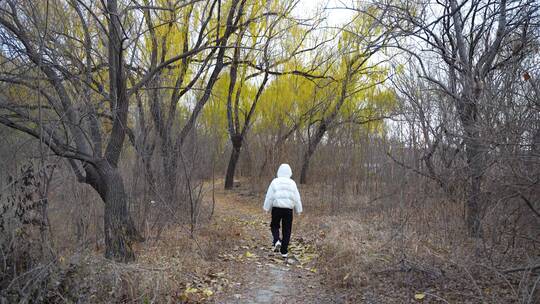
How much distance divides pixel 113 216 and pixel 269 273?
7.85 feet

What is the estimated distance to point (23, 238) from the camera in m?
4.37

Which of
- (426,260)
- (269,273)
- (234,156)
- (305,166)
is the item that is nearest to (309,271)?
(269,273)

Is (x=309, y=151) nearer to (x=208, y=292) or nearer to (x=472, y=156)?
(x=472, y=156)

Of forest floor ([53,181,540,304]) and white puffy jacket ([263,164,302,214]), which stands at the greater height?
white puffy jacket ([263,164,302,214])

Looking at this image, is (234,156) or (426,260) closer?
(426,260)

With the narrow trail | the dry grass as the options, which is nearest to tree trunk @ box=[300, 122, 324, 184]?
the narrow trail

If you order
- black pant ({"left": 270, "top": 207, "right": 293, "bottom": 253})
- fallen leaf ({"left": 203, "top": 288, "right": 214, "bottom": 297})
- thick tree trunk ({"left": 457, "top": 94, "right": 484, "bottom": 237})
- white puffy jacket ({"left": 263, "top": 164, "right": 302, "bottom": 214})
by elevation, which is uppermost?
thick tree trunk ({"left": 457, "top": 94, "right": 484, "bottom": 237})

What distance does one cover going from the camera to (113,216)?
5723 mm

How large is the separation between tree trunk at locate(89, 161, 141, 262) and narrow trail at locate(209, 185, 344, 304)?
1.49m

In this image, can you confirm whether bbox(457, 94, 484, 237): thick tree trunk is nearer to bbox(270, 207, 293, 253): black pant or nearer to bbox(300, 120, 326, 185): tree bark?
bbox(270, 207, 293, 253): black pant

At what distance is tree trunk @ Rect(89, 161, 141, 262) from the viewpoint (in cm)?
564

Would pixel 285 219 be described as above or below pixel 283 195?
below

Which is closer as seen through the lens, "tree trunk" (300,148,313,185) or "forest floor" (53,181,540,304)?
"forest floor" (53,181,540,304)

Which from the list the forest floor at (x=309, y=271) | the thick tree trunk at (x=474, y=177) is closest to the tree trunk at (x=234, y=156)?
the forest floor at (x=309, y=271)
